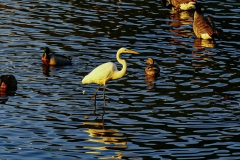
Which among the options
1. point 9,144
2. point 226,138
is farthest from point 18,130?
point 226,138

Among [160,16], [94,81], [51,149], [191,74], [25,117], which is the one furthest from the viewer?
[160,16]

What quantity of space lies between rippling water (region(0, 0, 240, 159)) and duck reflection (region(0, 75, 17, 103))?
0.27m

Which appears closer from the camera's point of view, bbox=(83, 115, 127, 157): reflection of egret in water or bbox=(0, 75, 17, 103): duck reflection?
bbox=(83, 115, 127, 157): reflection of egret in water

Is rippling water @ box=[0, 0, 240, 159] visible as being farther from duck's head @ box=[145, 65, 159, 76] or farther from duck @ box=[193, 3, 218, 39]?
duck @ box=[193, 3, 218, 39]

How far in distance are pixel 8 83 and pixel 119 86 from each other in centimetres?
341

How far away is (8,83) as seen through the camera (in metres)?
22.4

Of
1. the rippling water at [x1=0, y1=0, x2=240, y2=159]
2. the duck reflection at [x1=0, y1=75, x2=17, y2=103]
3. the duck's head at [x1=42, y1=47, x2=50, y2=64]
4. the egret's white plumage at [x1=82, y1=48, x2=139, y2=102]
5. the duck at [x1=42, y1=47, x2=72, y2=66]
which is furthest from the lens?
Answer: the duck's head at [x1=42, y1=47, x2=50, y2=64]

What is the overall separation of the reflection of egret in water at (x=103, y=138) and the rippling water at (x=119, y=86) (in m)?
0.03

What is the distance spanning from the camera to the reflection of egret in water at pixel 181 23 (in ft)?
105

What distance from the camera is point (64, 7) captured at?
35.8 metres

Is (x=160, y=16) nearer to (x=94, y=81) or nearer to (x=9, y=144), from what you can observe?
(x=94, y=81)

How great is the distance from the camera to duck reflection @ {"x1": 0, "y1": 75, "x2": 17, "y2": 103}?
73.3 ft

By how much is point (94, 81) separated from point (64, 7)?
14371 millimetres

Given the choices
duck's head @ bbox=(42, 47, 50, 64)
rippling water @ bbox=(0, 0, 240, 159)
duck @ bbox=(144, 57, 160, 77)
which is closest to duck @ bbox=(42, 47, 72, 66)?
duck's head @ bbox=(42, 47, 50, 64)
